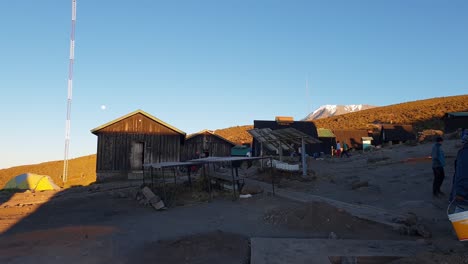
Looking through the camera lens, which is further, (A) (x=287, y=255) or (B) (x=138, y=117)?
(B) (x=138, y=117)

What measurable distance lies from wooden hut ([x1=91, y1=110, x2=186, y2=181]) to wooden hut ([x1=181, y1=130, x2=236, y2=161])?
512 cm

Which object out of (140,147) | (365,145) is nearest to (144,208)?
(140,147)

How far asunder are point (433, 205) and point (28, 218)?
40.8ft

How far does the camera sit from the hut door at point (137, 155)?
83.5ft

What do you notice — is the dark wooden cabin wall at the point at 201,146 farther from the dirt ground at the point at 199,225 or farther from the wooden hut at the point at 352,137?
the wooden hut at the point at 352,137

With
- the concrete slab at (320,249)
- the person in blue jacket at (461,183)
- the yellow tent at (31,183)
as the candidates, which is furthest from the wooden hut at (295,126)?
the person in blue jacket at (461,183)

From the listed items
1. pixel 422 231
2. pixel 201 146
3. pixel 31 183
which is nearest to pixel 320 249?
pixel 422 231

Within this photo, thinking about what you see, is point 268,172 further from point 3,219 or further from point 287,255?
point 287,255

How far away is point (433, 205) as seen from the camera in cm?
955

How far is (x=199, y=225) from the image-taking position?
29.6 ft

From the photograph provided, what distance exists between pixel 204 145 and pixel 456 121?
25960mm

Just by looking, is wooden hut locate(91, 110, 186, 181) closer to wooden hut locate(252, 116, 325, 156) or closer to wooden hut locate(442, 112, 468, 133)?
wooden hut locate(252, 116, 325, 156)

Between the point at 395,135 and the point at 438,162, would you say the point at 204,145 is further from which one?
the point at 395,135

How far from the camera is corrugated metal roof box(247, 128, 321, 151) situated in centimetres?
1767
